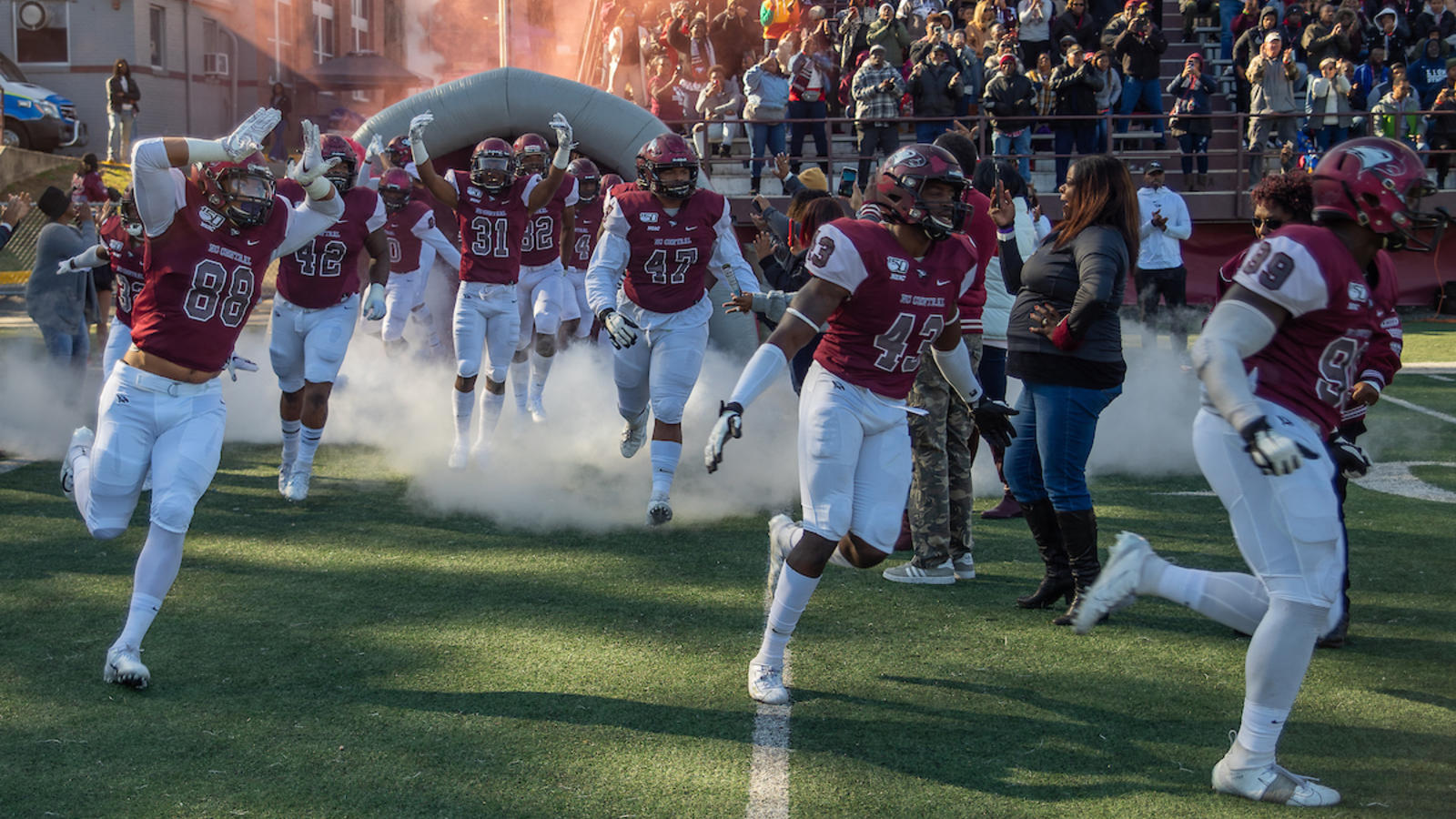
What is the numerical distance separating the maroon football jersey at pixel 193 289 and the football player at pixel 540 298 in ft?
17.2

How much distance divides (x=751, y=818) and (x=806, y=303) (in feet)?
5.73

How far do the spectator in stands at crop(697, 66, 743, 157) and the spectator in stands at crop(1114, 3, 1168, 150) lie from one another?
497 centimetres

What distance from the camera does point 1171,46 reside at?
20.2 m

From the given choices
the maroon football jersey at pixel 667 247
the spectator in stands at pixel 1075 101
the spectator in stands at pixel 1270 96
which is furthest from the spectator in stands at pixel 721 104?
the maroon football jersey at pixel 667 247

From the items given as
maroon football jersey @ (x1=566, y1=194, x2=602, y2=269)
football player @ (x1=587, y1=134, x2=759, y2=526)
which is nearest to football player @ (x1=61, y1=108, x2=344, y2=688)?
football player @ (x1=587, y1=134, x2=759, y2=526)

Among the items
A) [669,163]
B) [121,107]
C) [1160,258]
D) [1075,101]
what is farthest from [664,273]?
[121,107]

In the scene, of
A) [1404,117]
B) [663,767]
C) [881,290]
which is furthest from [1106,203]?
[1404,117]

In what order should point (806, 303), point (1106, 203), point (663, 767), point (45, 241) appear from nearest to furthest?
point (663, 767)
point (806, 303)
point (1106, 203)
point (45, 241)

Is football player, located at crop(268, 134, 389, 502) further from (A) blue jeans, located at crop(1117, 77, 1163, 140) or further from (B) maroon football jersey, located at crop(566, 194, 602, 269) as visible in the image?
(A) blue jeans, located at crop(1117, 77, 1163, 140)

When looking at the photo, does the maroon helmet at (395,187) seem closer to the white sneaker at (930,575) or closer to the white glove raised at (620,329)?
the white glove raised at (620,329)

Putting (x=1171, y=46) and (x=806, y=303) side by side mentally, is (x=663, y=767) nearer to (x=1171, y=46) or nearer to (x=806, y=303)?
(x=806, y=303)

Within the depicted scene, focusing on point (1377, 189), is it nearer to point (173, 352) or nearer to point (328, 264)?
point (173, 352)

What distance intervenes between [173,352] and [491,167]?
4302 mm

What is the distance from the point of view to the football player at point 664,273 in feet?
23.9
